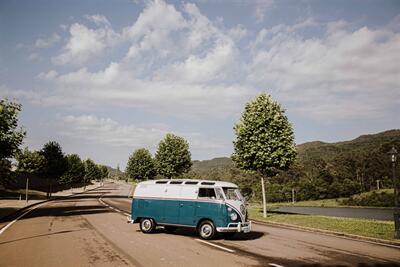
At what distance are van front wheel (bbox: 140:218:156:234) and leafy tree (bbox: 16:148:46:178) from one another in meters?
→ 42.6

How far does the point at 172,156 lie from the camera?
1992 inches

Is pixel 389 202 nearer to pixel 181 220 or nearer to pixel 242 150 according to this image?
pixel 242 150

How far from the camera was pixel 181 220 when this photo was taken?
1609 centimetres

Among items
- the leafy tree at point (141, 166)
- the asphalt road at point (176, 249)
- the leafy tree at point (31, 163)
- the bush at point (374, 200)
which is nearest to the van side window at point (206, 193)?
the asphalt road at point (176, 249)

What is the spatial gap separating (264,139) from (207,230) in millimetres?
12683

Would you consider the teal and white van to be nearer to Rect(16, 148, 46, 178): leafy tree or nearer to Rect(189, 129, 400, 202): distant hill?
Rect(16, 148, 46, 178): leafy tree

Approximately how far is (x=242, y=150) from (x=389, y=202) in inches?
3066

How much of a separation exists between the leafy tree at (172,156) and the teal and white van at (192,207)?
1292 inches

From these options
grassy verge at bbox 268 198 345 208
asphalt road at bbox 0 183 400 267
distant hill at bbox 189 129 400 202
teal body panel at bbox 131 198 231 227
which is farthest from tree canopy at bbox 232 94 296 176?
distant hill at bbox 189 129 400 202

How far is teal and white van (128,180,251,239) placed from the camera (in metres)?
15.1

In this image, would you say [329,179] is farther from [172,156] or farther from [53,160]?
[53,160]

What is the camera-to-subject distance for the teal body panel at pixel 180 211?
15.1 meters

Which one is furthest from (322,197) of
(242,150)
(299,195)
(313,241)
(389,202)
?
(313,241)

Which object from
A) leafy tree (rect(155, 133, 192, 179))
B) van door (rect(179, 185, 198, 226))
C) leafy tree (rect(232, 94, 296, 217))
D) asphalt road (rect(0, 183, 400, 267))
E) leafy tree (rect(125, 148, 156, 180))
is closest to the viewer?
asphalt road (rect(0, 183, 400, 267))
